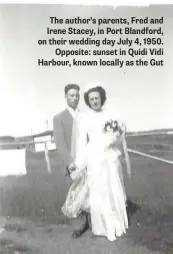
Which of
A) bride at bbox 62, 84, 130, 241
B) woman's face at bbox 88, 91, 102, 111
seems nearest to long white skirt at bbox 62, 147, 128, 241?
bride at bbox 62, 84, 130, 241

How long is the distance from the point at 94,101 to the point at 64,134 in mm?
107

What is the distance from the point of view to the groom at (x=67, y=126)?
0.85m

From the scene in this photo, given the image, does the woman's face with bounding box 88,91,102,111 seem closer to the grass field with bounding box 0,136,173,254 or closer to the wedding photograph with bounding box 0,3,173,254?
the wedding photograph with bounding box 0,3,173,254

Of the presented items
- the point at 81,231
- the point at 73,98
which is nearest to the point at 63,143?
the point at 73,98

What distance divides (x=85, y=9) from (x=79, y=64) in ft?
0.45

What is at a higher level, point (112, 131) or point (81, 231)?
point (112, 131)

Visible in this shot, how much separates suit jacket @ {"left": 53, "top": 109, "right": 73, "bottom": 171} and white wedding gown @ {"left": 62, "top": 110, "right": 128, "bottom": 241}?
24mm

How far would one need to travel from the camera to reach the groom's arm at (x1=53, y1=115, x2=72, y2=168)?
85 centimetres

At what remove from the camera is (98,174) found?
846 mm

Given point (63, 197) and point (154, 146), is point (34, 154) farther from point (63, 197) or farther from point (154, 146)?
point (154, 146)

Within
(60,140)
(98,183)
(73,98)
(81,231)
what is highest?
(73,98)

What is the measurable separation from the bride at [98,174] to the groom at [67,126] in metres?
0.01

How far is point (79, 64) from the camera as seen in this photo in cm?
87

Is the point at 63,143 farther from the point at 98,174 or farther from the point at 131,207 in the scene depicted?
the point at 131,207
